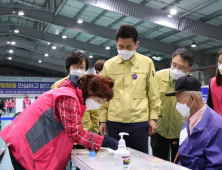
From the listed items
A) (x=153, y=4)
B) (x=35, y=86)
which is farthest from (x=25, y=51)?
(x=153, y=4)

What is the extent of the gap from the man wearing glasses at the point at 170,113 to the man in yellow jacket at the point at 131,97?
41cm

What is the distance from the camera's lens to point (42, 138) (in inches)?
61.6

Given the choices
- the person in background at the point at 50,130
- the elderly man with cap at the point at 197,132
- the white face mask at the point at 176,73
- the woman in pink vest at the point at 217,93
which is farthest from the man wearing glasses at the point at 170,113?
the person in background at the point at 50,130

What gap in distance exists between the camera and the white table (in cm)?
139

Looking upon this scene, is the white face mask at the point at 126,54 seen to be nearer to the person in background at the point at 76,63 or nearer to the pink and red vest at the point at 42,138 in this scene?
the person in background at the point at 76,63

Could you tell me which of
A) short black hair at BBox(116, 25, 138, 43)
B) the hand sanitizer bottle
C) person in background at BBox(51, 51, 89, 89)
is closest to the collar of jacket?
short black hair at BBox(116, 25, 138, 43)

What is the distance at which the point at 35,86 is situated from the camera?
20.8 metres

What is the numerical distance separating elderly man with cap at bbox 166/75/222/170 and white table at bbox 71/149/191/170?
0.36 ft

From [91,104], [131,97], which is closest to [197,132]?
[91,104]

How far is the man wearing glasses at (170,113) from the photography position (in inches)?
100.0

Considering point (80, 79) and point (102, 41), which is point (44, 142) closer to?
point (80, 79)

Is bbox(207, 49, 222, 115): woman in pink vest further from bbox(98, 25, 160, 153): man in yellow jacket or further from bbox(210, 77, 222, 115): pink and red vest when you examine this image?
bbox(98, 25, 160, 153): man in yellow jacket

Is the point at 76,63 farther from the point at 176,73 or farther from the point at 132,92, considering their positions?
the point at 176,73

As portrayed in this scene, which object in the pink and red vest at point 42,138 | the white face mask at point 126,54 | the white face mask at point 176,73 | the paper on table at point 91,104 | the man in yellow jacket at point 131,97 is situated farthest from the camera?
the white face mask at point 176,73
